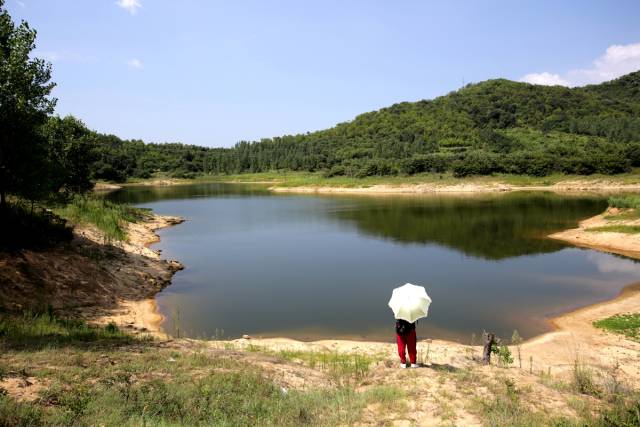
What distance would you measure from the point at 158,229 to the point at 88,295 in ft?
87.1

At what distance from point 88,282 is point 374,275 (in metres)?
14.5

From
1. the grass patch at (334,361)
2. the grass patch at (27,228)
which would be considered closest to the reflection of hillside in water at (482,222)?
the grass patch at (334,361)

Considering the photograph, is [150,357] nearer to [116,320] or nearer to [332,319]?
[116,320]

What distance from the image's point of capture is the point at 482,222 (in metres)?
43.8

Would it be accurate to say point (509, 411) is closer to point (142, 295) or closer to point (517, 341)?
point (517, 341)

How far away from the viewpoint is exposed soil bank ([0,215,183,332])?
50.8ft

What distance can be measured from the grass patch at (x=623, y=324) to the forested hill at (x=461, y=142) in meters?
78.2

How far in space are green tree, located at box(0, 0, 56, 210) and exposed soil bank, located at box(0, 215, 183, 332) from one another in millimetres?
2958

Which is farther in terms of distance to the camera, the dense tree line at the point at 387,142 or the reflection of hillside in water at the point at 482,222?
the reflection of hillside in water at the point at 482,222

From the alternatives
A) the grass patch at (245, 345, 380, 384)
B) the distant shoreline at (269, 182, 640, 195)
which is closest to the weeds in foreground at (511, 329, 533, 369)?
the grass patch at (245, 345, 380, 384)

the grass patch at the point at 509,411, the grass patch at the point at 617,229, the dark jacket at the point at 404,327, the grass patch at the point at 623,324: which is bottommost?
the grass patch at the point at 623,324

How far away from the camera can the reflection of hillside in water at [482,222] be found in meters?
32.8

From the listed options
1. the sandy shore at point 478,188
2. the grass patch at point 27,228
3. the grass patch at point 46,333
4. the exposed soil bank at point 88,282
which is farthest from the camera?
the sandy shore at point 478,188

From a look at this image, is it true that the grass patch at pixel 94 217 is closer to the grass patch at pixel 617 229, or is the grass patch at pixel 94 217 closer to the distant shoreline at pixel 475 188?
the grass patch at pixel 617 229
